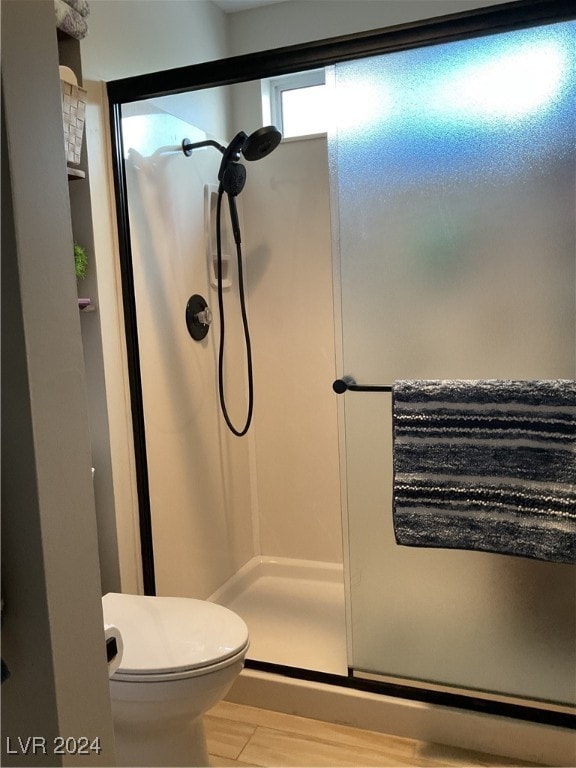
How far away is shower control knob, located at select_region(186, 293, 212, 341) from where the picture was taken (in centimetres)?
232

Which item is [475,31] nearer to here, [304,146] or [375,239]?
[375,239]

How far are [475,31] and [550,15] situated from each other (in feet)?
0.55

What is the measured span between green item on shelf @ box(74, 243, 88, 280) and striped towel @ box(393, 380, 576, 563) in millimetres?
934

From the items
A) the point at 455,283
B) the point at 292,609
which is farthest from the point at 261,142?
the point at 292,609

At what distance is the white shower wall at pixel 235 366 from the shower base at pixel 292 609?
0.19 ft

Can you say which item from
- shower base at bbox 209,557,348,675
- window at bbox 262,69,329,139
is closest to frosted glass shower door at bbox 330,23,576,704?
shower base at bbox 209,557,348,675

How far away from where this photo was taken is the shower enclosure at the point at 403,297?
1.56 m

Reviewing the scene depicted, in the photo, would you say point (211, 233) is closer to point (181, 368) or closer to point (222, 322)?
point (222, 322)

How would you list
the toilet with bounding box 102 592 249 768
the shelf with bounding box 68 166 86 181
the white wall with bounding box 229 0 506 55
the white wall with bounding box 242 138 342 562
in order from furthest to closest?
the white wall with bounding box 242 138 342 562
the white wall with bounding box 229 0 506 55
the shelf with bounding box 68 166 86 181
the toilet with bounding box 102 592 249 768

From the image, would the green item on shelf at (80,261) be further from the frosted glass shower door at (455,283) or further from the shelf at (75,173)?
the frosted glass shower door at (455,283)

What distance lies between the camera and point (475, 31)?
1.53 m

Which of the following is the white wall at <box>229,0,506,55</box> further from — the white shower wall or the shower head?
the shower head

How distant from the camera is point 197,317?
2344 mm

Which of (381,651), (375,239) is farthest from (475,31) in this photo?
(381,651)
